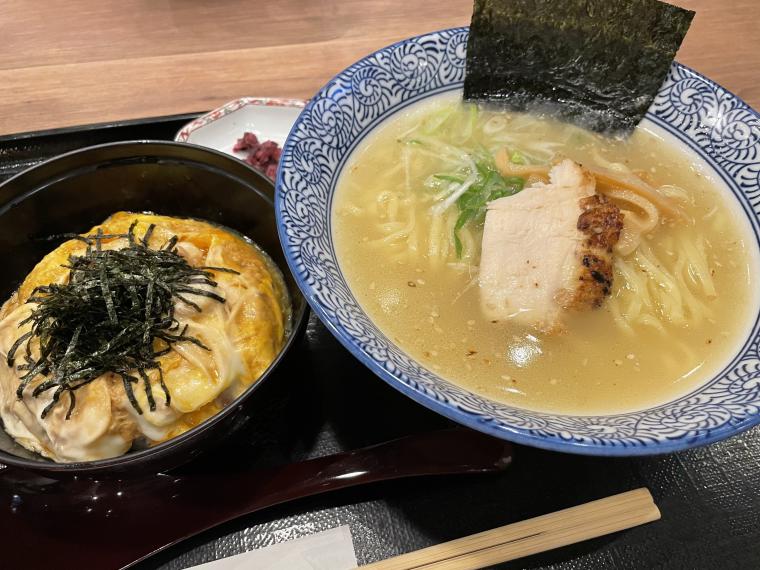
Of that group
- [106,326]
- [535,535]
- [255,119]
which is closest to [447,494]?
[535,535]

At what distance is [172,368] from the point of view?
1298 mm

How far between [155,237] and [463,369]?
0.98 meters

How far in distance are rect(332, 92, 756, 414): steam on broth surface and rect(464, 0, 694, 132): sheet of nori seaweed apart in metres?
0.07

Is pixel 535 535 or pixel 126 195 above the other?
pixel 126 195

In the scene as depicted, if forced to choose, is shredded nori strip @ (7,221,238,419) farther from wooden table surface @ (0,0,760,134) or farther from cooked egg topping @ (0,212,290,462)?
wooden table surface @ (0,0,760,134)

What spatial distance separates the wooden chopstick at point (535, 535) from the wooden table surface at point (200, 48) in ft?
6.51

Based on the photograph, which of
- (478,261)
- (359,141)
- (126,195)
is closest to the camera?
(478,261)

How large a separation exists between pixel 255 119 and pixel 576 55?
129 centimetres

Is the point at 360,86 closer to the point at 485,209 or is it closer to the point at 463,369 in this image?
the point at 485,209

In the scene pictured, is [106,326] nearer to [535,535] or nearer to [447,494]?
[447,494]

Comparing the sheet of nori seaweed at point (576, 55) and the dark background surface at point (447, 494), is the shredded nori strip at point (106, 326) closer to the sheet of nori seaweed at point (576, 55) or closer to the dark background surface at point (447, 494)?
the dark background surface at point (447, 494)

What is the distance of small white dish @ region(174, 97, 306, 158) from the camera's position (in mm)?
2238

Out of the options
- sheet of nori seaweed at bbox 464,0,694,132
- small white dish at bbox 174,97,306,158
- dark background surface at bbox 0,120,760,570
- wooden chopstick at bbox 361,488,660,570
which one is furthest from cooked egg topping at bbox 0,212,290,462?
sheet of nori seaweed at bbox 464,0,694,132

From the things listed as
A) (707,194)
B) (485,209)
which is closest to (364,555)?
(485,209)
